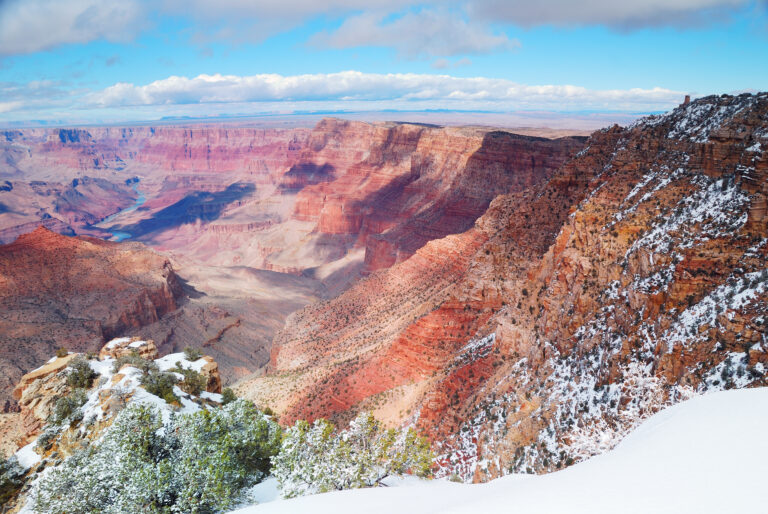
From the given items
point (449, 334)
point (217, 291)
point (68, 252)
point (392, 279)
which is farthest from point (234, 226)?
point (449, 334)

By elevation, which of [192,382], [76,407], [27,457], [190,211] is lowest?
[190,211]

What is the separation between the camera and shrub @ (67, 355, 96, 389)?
20641mm

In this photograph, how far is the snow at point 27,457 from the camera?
17561 millimetres

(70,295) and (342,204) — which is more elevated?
(342,204)

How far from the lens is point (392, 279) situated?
51469mm

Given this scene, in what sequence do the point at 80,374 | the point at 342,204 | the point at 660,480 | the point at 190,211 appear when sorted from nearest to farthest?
the point at 660,480, the point at 80,374, the point at 342,204, the point at 190,211

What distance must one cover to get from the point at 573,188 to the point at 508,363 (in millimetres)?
13560

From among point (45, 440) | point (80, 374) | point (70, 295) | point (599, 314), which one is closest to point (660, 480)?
point (599, 314)

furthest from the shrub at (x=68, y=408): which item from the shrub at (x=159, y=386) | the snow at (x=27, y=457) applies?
the shrub at (x=159, y=386)

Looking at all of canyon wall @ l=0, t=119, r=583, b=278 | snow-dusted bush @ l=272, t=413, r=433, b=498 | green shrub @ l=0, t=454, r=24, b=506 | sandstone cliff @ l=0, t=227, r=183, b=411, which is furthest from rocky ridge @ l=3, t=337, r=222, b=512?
canyon wall @ l=0, t=119, r=583, b=278

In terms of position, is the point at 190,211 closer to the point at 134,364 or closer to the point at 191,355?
the point at 191,355

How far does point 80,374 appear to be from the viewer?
20781 mm

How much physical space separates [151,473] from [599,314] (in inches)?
579

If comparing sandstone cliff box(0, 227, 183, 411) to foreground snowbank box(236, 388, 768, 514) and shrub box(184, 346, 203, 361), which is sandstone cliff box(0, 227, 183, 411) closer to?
shrub box(184, 346, 203, 361)
